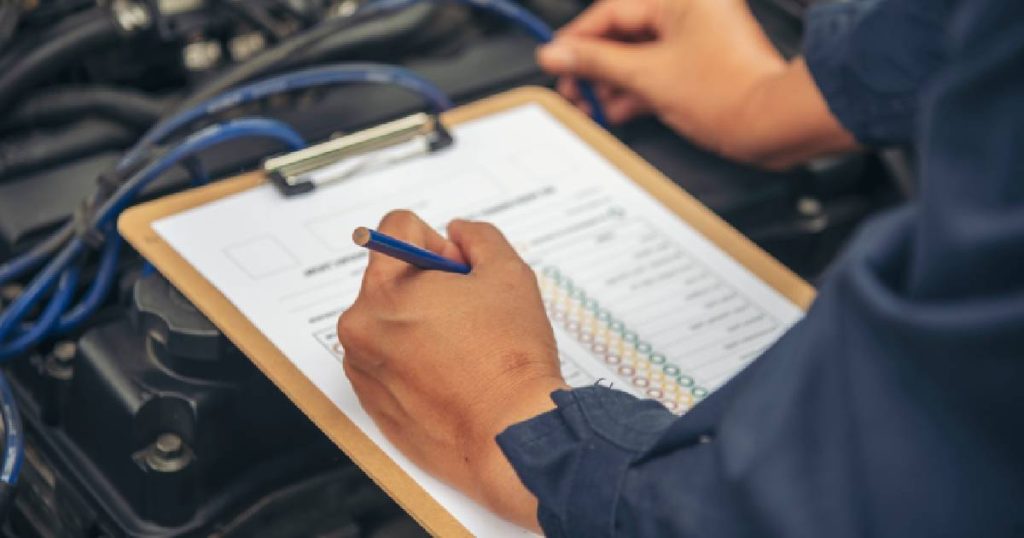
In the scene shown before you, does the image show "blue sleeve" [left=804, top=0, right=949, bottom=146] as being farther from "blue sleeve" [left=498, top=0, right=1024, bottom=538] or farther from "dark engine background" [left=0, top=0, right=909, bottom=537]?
"blue sleeve" [left=498, top=0, right=1024, bottom=538]

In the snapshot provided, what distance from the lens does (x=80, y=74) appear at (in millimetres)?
1259

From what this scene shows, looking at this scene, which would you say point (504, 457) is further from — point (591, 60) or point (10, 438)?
point (591, 60)

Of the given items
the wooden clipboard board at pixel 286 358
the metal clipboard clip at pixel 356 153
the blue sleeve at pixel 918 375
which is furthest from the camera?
the metal clipboard clip at pixel 356 153

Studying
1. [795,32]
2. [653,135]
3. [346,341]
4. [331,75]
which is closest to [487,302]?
[346,341]

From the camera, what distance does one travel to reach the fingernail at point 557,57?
128cm

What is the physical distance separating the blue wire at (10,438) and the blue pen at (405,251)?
0.93ft

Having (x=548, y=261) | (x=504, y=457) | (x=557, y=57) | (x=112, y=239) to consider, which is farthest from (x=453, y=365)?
(x=557, y=57)

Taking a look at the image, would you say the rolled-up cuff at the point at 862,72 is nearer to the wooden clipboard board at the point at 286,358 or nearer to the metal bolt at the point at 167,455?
the wooden clipboard board at the point at 286,358

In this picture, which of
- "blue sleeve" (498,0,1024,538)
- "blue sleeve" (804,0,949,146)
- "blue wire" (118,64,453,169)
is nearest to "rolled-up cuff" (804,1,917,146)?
"blue sleeve" (804,0,949,146)

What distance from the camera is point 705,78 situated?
1292 mm

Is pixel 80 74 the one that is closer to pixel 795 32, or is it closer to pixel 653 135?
pixel 653 135

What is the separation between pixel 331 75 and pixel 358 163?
8cm

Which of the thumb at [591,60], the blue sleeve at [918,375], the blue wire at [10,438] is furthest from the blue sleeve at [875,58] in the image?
the blue wire at [10,438]

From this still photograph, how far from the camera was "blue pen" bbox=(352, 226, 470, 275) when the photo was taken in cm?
87
